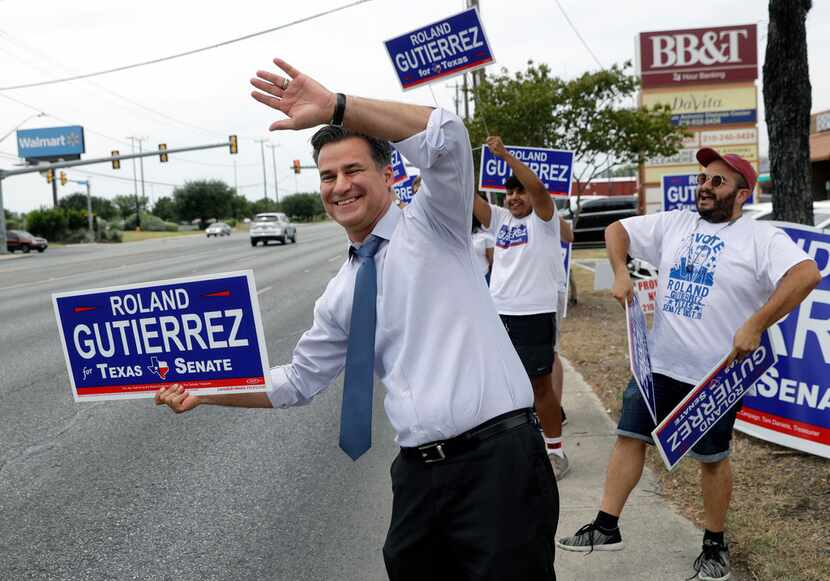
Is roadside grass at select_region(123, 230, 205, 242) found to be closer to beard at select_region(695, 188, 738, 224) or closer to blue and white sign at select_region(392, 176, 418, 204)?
blue and white sign at select_region(392, 176, 418, 204)

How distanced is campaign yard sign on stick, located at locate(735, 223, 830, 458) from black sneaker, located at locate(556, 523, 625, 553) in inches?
75.5

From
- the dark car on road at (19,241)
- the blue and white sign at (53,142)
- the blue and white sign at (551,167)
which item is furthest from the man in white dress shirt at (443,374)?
the blue and white sign at (53,142)

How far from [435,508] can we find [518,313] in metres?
3.21

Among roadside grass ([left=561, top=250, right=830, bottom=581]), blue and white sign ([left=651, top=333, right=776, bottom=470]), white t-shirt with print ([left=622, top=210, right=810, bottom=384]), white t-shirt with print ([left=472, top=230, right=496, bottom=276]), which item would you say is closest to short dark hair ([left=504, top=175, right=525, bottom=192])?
white t-shirt with print ([left=472, top=230, right=496, bottom=276])

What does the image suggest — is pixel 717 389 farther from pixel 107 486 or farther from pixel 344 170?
pixel 107 486

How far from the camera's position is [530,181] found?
193 inches

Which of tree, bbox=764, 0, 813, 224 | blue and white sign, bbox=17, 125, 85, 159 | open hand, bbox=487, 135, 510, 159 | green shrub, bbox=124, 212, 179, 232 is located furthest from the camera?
green shrub, bbox=124, 212, 179, 232

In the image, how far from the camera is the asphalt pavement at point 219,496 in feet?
13.2

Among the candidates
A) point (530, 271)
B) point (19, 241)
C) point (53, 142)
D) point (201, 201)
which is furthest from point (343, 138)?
point (201, 201)

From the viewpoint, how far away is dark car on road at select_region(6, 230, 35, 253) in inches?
1909

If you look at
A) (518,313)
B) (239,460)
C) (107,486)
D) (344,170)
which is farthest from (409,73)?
(344,170)

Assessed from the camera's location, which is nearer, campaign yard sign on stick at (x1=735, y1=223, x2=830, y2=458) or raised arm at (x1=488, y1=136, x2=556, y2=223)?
raised arm at (x1=488, y1=136, x2=556, y2=223)

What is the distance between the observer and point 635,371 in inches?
149

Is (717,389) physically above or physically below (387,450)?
above
